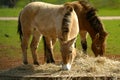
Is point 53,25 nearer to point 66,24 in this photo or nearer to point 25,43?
point 66,24

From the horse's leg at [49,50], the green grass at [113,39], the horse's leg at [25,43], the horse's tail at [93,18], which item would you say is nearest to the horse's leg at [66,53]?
the horse's leg at [49,50]

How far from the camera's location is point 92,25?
1379cm

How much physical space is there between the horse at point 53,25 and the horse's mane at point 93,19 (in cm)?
149

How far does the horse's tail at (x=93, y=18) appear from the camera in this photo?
13430 millimetres

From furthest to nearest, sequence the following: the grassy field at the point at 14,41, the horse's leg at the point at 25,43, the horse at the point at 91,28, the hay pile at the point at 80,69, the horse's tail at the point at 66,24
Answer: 1. the grassy field at the point at 14,41
2. the horse at the point at 91,28
3. the horse's leg at the point at 25,43
4. the horse's tail at the point at 66,24
5. the hay pile at the point at 80,69

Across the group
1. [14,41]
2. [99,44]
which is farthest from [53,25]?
[14,41]

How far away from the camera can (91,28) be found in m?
13.9

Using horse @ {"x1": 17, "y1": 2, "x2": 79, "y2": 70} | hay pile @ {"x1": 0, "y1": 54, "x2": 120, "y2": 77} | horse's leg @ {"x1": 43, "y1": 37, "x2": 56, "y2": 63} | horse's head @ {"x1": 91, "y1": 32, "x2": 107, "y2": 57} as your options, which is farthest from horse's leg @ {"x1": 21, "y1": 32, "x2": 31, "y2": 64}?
horse's head @ {"x1": 91, "y1": 32, "x2": 107, "y2": 57}

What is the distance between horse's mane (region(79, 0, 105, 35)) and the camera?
44.0 ft

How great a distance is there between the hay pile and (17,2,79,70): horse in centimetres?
30

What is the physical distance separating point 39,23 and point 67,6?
1.30 m

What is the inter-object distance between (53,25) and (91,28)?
2393mm

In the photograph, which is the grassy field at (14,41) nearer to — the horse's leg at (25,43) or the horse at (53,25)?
the horse's leg at (25,43)

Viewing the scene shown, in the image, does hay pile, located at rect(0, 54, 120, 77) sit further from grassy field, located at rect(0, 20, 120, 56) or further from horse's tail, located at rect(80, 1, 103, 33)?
grassy field, located at rect(0, 20, 120, 56)
